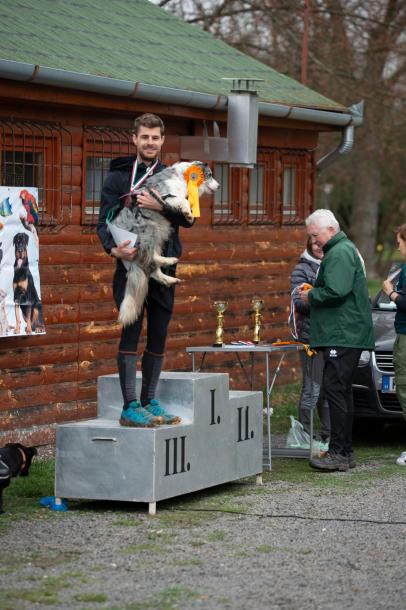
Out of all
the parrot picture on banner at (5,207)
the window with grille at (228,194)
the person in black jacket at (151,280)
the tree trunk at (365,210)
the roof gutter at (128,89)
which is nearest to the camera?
the person in black jacket at (151,280)

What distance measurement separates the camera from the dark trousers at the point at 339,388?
10430 millimetres

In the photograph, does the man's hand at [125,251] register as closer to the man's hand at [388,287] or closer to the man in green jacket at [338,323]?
the man in green jacket at [338,323]

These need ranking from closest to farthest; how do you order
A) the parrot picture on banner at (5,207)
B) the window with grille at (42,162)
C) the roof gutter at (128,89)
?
the roof gutter at (128,89) → the parrot picture on banner at (5,207) → the window with grille at (42,162)

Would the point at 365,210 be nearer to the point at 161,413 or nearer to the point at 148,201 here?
the point at 161,413

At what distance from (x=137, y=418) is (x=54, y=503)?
2.61 ft

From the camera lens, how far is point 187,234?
1377cm

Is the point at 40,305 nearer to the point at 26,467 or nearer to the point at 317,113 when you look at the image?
the point at 26,467

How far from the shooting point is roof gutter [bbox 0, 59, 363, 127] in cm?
1034

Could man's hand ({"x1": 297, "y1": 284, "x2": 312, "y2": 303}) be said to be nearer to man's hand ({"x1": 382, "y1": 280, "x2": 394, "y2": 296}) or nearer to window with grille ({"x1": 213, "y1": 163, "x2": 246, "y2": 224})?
man's hand ({"x1": 382, "y1": 280, "x2": 394, "y2": 296})

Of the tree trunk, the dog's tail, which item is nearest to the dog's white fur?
the dog's tail

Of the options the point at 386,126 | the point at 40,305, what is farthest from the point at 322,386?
the point at 386,126

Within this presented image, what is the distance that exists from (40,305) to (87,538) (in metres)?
3.65

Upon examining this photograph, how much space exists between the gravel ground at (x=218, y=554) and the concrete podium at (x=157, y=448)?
17 centimetres

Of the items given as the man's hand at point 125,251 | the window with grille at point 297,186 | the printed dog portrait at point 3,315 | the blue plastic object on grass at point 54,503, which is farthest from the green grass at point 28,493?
the window with grille at point 297,186
